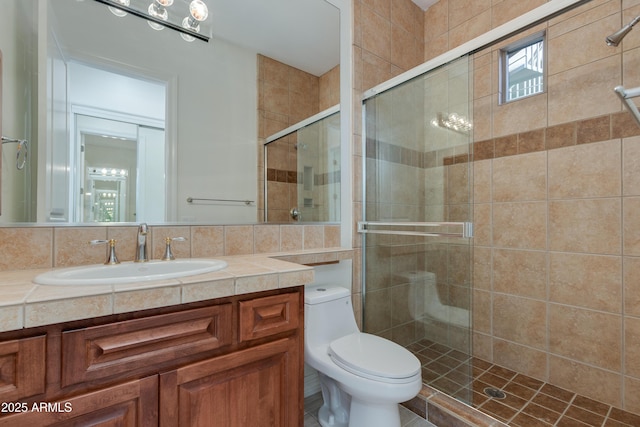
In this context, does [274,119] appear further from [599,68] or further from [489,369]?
[489,369]

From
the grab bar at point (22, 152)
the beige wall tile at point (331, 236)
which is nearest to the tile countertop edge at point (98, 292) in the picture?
the grab bar at point (22, 152)

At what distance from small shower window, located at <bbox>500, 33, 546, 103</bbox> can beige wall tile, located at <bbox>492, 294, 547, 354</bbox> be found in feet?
4.62

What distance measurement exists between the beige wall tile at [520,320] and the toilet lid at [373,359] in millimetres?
1089

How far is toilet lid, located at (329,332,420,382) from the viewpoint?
1243 mm

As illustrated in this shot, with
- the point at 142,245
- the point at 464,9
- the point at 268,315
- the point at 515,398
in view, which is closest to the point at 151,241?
the point at 142,245

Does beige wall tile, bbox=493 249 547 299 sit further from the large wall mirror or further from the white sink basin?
the white sink basin

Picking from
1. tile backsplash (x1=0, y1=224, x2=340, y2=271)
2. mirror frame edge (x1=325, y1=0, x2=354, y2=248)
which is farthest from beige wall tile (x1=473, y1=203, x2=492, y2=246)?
tile backsplash (x1=0, y1=224, x2=340, y2=271)

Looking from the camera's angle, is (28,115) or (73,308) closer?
(73,308)

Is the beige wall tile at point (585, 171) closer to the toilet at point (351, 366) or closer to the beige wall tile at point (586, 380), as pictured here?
the beige wall tile at point (586, 380)

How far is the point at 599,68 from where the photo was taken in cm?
172

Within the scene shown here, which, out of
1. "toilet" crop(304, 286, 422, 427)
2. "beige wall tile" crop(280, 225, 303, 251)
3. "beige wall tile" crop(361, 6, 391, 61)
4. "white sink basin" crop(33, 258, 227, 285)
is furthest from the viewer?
"beige wall tile" crop(361, 6, 391, 61)

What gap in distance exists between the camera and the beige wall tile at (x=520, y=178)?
194 centimetres

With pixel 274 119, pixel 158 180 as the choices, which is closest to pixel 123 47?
pixel 158 180

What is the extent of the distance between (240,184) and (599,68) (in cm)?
217
